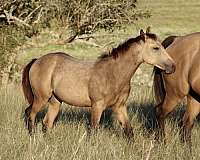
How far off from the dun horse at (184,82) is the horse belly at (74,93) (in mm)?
1182

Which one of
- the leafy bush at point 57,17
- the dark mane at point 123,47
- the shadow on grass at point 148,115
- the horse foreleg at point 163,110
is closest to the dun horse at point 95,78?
the dark mane at point 123,47

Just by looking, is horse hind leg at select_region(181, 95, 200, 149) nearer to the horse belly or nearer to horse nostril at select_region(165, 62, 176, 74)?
horse nostril at select_region(165, 62, 176, 74)

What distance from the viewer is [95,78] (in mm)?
6895

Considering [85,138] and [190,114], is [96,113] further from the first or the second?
[190,114]

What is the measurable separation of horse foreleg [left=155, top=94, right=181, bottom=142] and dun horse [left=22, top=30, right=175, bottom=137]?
536mm

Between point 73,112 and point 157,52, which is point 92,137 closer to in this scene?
point 157,52

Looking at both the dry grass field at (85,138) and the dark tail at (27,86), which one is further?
the dark tail at (27,86)

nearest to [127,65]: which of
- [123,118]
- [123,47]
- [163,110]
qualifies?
[123,47]

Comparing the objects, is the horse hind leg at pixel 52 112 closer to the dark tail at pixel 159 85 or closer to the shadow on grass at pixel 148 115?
the shadow on grass at pixel 148 115

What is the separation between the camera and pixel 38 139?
604 cm

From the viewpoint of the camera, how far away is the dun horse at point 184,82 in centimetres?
668

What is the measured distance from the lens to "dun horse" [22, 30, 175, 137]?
21.9 ft

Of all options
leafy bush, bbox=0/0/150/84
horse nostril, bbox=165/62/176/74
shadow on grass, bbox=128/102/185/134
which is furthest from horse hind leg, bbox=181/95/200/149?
leafy bush, bbox=0/0/150/84

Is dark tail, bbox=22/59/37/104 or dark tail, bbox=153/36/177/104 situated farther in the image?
dark tail, bbox=22/59/37/104
